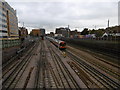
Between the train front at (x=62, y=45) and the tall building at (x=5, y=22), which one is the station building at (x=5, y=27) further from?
the train front at (x=62, y=45)

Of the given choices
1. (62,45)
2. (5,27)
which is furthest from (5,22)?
(62,45)

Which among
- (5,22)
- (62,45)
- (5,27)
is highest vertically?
(5,22)

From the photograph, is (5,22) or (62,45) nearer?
(5,22)

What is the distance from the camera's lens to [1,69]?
1528cm

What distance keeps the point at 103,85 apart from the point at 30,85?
21.9 feet

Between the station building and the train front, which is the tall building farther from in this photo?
the train front

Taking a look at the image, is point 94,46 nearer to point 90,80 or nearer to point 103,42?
point 103,42

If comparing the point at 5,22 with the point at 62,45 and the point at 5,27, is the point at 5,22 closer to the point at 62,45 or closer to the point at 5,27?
the point at 5,27

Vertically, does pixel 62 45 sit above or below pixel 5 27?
below

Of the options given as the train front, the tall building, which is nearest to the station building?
the tall building

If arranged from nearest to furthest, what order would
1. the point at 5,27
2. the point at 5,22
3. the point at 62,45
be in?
the point at 5,27 < the point at 5,22 < the point at 62,45

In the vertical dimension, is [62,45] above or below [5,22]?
below

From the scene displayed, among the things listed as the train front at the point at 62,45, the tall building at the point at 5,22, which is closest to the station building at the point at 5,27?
the tall building at the point at 5,22

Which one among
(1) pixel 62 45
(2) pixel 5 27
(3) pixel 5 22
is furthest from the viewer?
(1) pixel 62 45
